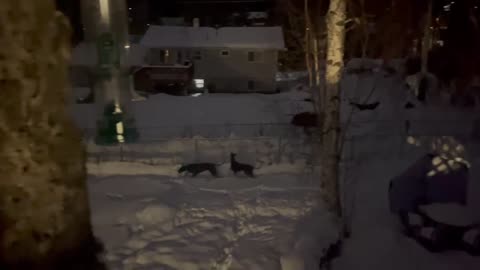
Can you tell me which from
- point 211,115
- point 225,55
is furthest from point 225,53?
point 211,115

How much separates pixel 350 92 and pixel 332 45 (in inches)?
742

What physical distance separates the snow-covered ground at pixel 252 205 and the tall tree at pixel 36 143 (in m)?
4.75

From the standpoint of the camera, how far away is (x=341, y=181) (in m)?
11.4

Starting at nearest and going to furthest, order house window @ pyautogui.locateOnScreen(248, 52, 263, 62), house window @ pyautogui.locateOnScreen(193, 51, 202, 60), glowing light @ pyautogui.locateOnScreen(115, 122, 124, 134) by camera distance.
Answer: glowing light @ pyautogui.locateOnScreen(115, 122, 124, 134)
house window @ pyautogui.locateOnScreen(248, 52, 263, 62)
house window @ pyautogui.locateOnScreen(193, 51, 202, 60)

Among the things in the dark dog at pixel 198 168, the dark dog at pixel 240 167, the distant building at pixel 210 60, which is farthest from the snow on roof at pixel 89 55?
the dark dog at pixel 240 167

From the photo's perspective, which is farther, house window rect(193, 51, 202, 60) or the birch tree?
house window rect(193, 51, 202, 60)

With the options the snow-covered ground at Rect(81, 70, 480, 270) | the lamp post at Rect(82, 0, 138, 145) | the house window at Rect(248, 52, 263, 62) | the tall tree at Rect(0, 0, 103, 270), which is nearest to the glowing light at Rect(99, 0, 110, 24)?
the lamp post at Rect(82, 0, 138, 145)

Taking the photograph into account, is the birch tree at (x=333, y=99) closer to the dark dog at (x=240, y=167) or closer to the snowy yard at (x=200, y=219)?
the snowy yard at (x=200, y=219)

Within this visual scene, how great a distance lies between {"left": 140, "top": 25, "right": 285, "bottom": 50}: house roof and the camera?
1277 inches

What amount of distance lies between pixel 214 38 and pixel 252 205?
964 inches

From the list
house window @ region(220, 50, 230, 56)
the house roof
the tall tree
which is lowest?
house window @ region(220, 50, 230, 56)

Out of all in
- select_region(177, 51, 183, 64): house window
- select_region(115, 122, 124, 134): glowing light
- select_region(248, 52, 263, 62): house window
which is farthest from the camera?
select_region(177, 51, 183, 64): house window

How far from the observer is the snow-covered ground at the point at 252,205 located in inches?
295

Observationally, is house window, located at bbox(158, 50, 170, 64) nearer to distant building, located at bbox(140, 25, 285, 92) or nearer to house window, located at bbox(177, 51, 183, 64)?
distant building, located at bbox(140, 25, 285, 92)
